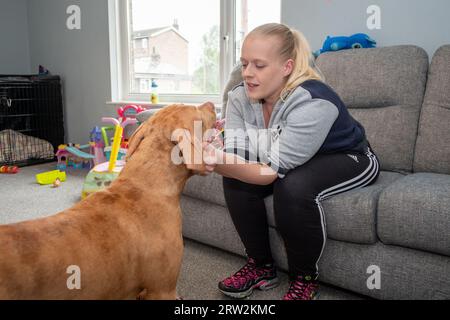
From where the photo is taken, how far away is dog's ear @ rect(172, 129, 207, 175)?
3.65ft

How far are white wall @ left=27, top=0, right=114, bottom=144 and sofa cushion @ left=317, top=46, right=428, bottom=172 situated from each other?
271 cm

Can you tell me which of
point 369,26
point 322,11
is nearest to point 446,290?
point 369,26

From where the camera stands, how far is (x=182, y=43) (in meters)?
3.75

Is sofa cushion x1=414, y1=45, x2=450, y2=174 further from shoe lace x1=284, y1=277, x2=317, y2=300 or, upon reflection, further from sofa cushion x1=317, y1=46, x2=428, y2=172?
shoe lace x1=284, y1=277, x2=317, y2=300

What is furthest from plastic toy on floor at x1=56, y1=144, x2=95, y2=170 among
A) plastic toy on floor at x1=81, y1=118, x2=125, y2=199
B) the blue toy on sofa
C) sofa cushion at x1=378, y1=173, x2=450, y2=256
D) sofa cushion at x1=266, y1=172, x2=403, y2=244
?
sofa cushion at x1=378, y1=173, x2=450, y2=256

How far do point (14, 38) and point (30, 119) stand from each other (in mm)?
1156

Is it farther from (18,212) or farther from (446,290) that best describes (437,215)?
(18,212)

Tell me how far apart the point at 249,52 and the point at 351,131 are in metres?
0.51

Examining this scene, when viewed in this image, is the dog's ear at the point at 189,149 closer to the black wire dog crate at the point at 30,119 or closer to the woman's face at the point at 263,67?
the woman's face at the point at 263,67

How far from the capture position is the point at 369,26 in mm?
2455

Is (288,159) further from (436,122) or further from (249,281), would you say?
(436,122)
